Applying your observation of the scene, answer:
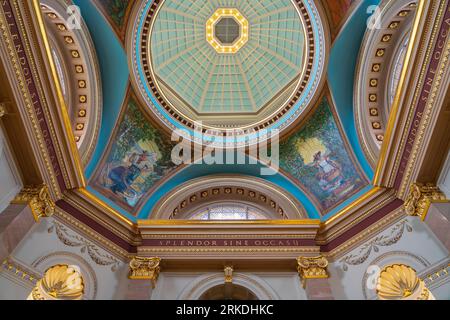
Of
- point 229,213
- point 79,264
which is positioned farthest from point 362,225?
point 79,264

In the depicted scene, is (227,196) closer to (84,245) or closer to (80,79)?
(84,245)

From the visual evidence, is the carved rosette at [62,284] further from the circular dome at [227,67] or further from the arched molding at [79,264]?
the circular dome at [227,67]

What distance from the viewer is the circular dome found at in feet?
43.7

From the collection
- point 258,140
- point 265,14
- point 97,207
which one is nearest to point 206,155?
point 258,140

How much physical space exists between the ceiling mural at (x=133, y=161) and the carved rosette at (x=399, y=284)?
8.24m

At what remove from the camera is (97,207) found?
1062 cm

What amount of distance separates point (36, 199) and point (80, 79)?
15.3ft

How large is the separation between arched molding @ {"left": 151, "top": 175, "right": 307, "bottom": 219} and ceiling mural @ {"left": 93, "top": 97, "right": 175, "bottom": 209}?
3.30ft

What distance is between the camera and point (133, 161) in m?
13.0

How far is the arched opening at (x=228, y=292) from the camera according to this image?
10633 millimetres

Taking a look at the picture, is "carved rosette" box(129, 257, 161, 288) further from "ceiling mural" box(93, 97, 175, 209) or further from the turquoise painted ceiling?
the turquoise painted ceiling

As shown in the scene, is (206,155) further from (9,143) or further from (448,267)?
(448,267)

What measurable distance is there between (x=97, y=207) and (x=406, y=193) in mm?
8706

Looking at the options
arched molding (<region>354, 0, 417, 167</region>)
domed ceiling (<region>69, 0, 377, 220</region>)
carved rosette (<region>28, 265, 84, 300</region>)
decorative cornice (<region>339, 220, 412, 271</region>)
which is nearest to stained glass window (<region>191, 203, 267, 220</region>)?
domed ceiling (<region>69, 0, 377, 220</region>)
